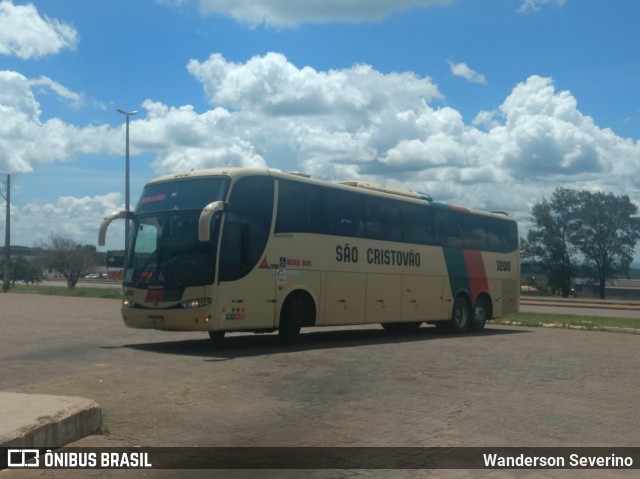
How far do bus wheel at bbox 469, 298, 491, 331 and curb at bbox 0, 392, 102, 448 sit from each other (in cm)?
1647

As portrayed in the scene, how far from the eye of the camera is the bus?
1424 cm

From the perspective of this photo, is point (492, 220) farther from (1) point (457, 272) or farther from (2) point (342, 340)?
(2) point (342, 340)

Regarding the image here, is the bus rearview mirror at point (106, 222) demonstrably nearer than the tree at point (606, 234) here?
Yes

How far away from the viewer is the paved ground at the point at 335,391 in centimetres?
775

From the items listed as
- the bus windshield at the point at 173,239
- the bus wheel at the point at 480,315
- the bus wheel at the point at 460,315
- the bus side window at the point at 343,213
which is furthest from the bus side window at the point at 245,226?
the bus wheel at the point at 480,315

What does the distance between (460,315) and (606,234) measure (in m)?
62.2

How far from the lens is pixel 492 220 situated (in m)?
23.7

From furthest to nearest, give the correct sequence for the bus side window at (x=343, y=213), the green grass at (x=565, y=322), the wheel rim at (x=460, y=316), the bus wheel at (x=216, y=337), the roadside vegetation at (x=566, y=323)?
the green grass at (x=565, y=322), the roadside vegetation at (x=566, y=323), the wheel rim at (x=460, y=316), the bus side window at (x=343, y=213), the bus wheel at (x=216, y=337)

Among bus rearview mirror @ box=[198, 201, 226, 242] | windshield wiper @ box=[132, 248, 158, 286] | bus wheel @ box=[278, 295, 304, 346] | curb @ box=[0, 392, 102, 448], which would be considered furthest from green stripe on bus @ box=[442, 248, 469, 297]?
curb @ box=[0, 392, 102, 448]

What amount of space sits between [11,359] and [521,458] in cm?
938

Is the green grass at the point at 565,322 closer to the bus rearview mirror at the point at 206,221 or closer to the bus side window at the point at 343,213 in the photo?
the bus side window at the point at 343,213

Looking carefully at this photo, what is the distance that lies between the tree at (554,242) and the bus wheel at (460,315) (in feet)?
195

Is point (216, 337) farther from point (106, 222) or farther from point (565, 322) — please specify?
point (565, 322)

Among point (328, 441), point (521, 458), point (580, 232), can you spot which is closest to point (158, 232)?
point (328, 441)
